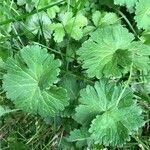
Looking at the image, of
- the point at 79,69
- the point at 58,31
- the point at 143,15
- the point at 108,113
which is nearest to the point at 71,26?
→ the point at 58,31

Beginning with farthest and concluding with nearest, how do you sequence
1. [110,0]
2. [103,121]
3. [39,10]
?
[110,0]
[39,10]
[103,121]

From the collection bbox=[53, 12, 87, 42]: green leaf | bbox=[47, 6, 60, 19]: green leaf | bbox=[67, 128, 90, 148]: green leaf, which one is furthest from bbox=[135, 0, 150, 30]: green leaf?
bbox=[67, 128, 90, 148]: green leaf

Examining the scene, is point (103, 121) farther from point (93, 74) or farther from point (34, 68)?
point (34, 68)

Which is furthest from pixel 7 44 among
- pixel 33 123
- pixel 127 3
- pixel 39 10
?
pixel 127 3

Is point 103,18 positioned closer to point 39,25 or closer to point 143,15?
point 143,15

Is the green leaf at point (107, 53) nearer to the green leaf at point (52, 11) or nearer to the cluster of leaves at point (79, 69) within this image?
the cluster of leaves at point (79, 69)

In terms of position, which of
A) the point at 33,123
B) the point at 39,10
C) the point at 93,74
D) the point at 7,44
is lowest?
the point at 33,123
